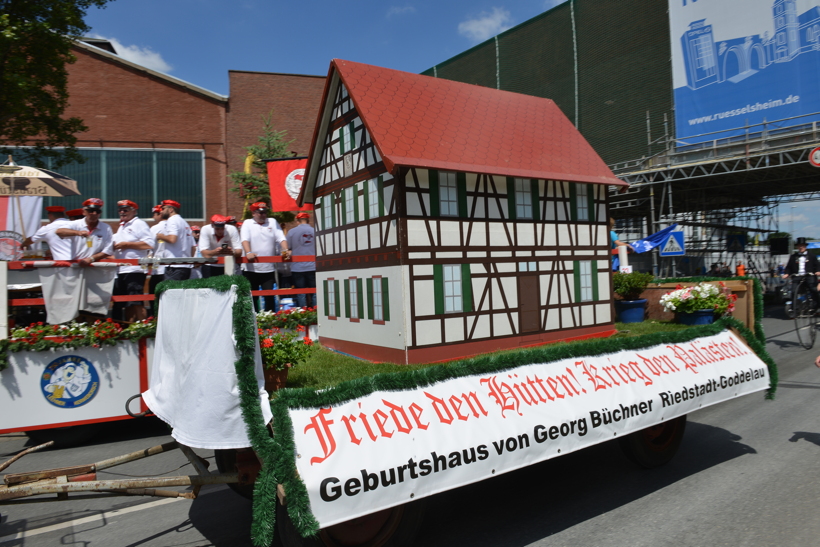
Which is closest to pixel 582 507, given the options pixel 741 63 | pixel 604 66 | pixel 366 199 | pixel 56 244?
pixel 366 199

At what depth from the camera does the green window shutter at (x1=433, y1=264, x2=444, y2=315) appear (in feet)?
20.7

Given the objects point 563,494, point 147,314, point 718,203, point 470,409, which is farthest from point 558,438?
point 718,203

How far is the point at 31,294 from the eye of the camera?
8.64 m

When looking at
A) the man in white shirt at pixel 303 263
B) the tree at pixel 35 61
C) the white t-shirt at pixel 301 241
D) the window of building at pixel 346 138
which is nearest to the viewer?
the window of building at pixel 346 138

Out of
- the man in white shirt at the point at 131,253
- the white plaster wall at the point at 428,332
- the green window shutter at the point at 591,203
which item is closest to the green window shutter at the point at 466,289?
the white plaster wall at the point at 428,332

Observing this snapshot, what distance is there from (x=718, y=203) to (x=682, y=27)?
8.88 metres

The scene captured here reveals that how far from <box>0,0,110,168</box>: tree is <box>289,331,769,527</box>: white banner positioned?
12.3m

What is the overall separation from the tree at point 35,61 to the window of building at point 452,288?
10.8 meters

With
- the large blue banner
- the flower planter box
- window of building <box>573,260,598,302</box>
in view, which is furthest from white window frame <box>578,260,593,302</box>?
the large blue banner

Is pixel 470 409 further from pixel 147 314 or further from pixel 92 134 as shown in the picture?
pixel 92 134

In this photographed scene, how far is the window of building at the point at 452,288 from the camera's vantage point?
20.8ft

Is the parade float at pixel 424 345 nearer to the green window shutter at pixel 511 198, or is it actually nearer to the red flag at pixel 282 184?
the green window shutter at pixel 511 198

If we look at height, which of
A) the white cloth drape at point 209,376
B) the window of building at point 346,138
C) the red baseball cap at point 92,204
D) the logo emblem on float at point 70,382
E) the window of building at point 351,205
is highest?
the window of building at point 346,138

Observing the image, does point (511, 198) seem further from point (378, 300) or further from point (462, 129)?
point (378, 300)
